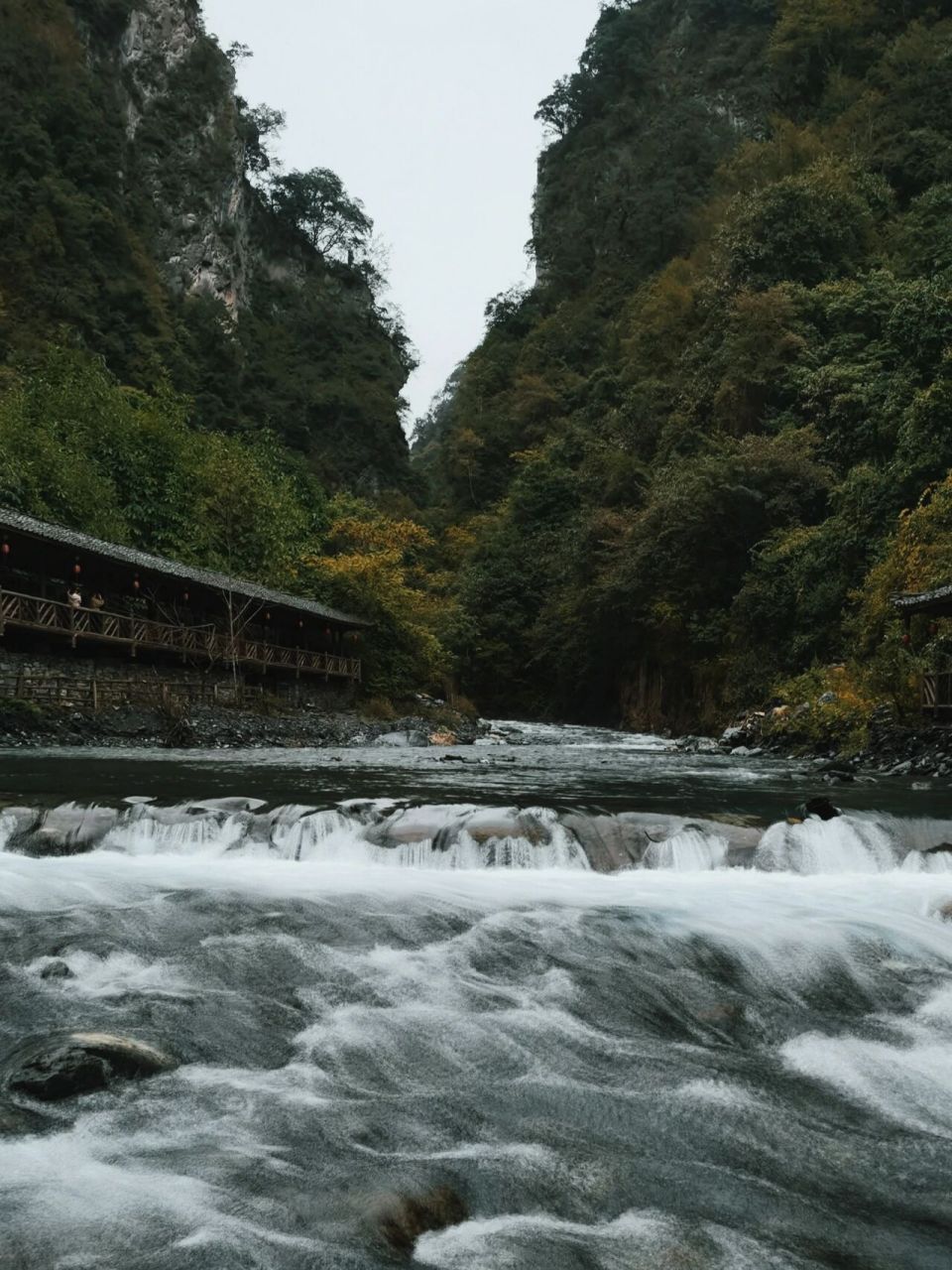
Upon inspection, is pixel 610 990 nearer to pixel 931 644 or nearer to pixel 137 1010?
pixel 137 1010

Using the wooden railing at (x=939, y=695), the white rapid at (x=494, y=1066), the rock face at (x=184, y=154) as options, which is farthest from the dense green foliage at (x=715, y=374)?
the rock face at (x=184, y=154)

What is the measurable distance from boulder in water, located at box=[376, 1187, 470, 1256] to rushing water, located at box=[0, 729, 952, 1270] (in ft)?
0.20

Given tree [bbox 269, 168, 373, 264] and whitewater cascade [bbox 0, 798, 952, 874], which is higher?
tree [bbox 269, 168, 373, 264]

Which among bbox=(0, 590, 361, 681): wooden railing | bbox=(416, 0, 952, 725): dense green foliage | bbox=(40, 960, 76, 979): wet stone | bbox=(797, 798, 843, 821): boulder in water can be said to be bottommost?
bbox=(40, 960, 76, 979): wet stone

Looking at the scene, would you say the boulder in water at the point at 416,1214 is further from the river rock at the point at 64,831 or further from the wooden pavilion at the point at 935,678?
the wooden pavilion at the point at 935,678

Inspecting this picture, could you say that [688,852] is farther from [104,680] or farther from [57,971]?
[104,680]

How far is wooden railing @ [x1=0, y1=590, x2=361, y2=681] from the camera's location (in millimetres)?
24202

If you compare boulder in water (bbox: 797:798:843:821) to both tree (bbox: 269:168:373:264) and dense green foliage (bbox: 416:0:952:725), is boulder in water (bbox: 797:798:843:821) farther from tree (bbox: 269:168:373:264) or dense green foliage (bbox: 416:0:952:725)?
tree (bbox: 269:168:373:264)

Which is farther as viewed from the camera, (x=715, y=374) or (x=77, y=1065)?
(x=715, y=374)

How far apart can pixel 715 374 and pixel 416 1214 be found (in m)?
40.2

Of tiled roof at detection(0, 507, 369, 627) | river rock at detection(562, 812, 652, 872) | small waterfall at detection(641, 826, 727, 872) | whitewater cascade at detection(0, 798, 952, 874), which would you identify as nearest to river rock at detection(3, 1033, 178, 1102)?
whitewater cascade at detection(0, 798, 952, 874)

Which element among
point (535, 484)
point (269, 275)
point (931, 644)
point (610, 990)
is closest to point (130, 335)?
point (535, 484)

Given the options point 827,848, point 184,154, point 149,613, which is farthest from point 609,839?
point 184,154

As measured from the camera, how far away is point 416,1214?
3.87 meters
